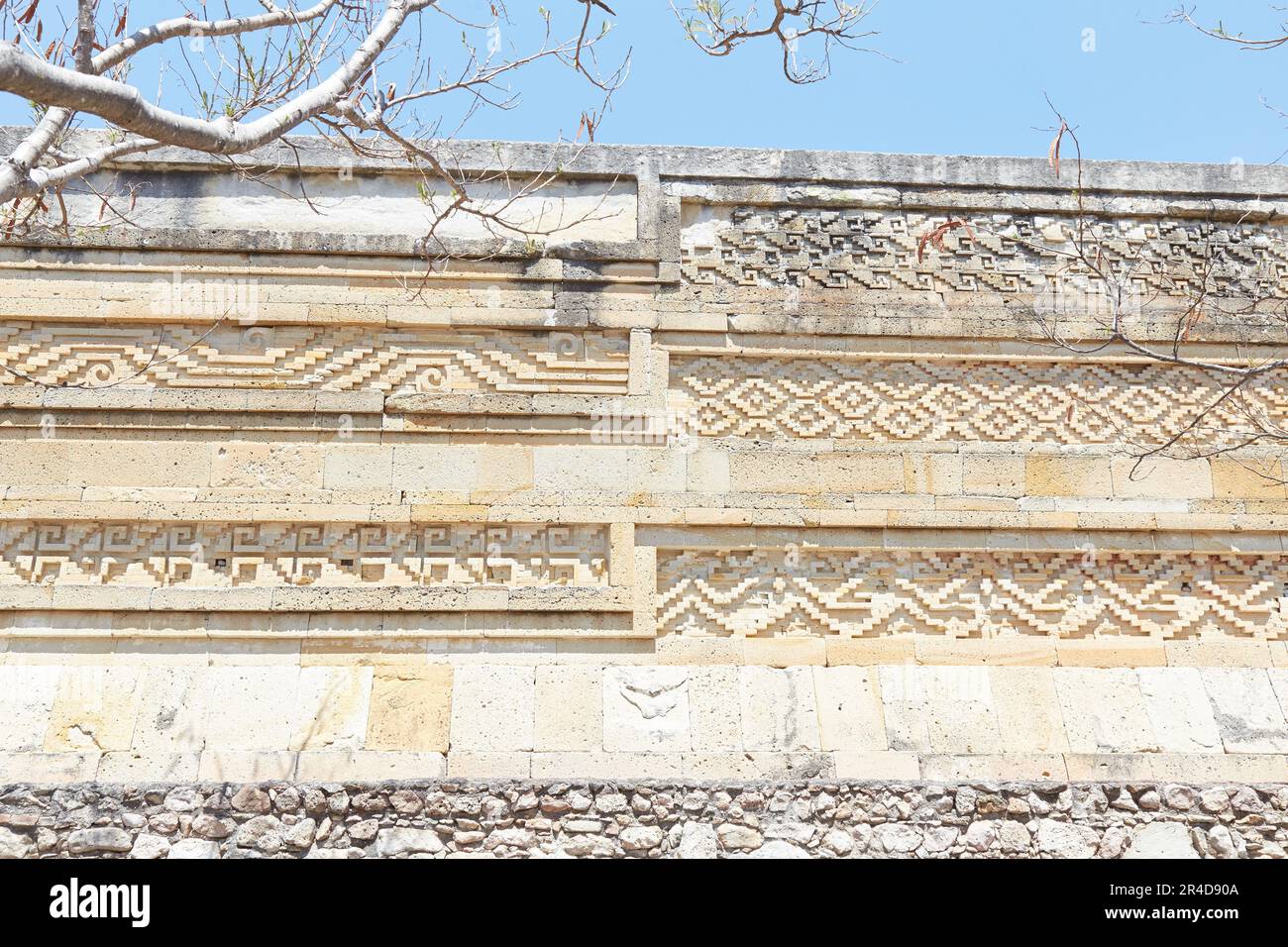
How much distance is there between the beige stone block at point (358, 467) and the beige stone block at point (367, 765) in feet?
4.06

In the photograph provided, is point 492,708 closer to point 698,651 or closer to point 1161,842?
point 698,651

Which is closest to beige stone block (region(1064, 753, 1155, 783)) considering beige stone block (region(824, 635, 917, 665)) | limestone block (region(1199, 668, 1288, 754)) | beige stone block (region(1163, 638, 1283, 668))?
limestone block (region(1199, 668, 1288, 754))

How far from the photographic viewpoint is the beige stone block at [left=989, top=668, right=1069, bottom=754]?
18.5ft

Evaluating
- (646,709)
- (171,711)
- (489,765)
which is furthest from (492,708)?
(171,711)

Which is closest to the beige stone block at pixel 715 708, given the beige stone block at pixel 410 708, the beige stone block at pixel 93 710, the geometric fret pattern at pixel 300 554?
the geometric fret pattern at pixel 300 554

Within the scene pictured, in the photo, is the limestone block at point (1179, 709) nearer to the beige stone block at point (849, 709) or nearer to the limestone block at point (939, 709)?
the limestone block at point (939, 709)

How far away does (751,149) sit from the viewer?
6586 millimetres

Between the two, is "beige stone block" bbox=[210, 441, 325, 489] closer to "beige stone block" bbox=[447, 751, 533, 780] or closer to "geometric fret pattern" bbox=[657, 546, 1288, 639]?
"beige stone block" bbox=[447, 751, 533, 780]

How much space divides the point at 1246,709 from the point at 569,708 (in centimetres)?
306

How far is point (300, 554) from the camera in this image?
5.83m

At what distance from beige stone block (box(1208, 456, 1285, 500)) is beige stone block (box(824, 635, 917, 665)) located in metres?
1.76

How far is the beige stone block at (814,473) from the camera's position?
6074mm
